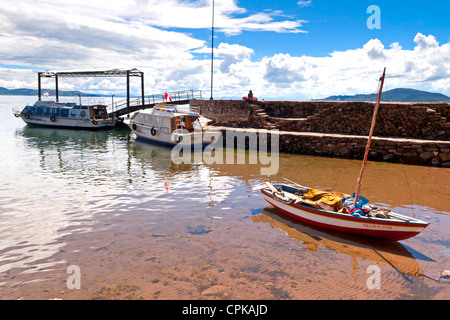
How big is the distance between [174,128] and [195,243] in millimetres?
16829

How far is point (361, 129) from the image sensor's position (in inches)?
907

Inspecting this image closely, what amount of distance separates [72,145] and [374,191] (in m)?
23.8

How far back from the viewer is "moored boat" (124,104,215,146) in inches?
895

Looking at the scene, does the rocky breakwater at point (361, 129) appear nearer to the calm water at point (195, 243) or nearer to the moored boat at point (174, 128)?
the calm water at point (195, 243)

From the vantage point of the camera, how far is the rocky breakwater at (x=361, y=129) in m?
18.4

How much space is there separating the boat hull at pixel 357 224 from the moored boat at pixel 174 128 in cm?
1385

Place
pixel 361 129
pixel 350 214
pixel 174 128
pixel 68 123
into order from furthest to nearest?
1. pixel 68 123
2. pixel 174 128
3. pixel 361 129
4. pixel 350 214

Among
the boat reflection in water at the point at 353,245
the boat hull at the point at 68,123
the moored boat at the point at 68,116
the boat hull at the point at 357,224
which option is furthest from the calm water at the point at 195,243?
the moored boat at the point at 68,116

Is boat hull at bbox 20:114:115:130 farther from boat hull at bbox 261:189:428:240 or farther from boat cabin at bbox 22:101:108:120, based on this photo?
boat hull at bbox 261:189:428:240

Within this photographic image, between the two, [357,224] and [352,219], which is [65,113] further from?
[357,224]

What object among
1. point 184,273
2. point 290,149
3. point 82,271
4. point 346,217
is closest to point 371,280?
point 346,217

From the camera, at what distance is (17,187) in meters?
12.8

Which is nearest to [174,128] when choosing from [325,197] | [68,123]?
[325,197]

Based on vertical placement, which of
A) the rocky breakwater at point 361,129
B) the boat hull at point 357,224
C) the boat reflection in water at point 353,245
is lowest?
the boat reflection in water at point 353,245
